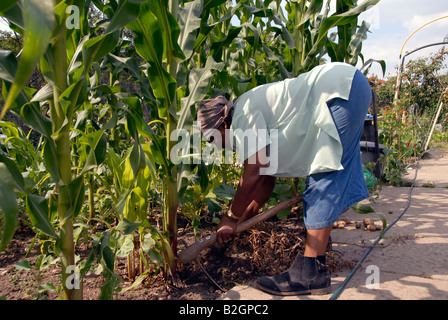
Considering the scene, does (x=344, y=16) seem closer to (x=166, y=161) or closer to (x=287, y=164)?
(x=287, y=164)

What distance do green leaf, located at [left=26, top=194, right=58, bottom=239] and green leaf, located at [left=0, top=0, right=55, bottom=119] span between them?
0.73 meters

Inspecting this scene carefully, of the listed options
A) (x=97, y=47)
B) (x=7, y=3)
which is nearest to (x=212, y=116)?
(x=97, y=47)

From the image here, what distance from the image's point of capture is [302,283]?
1989mm

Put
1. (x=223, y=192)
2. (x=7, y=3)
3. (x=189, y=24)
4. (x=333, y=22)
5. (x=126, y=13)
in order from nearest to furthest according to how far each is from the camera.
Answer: (x=7, y=3)
(x=126, y=13)
(x=189, y=24)
(x=223, y=192)
(x=333, y=22)

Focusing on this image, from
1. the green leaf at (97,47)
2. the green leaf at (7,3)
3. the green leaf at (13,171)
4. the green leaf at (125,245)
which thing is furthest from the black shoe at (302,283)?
the green leaf at (7,3)

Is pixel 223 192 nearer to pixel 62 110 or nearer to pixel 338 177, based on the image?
pixel 338 177

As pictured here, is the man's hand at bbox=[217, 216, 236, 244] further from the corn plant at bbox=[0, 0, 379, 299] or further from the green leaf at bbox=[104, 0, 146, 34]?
the green leaf at bbox=[104, 0, 146, 34]

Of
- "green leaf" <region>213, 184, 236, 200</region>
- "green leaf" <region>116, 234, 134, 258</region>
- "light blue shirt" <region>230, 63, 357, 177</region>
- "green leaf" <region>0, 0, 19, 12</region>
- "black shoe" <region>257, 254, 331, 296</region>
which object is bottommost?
"black shoe" <region>257, 254, 331, 296</region>

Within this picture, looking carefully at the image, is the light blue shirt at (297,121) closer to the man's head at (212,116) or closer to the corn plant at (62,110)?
the man's head at (212,116)

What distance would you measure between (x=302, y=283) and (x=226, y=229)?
0.59 meters

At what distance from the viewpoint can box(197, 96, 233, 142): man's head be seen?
85.0 inches

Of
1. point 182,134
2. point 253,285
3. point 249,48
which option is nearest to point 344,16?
point 249,48

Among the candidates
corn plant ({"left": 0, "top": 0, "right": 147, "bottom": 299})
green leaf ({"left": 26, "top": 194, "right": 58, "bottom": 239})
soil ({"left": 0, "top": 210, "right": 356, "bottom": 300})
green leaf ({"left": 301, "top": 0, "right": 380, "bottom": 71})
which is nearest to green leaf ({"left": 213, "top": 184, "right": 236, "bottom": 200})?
soil ({"left": 0, "top": 210, "right": 356, "bottom": 300})

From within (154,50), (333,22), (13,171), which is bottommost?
(13,171)
